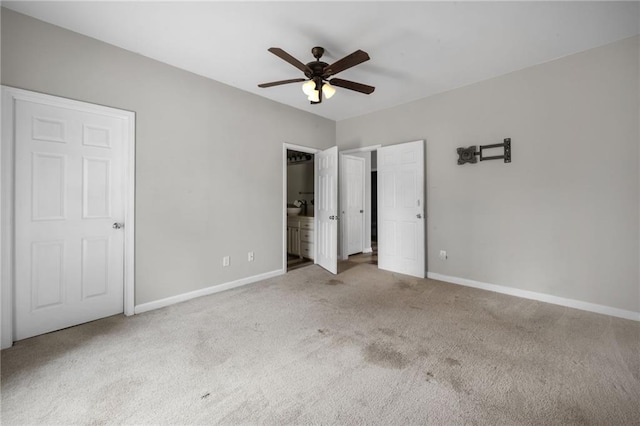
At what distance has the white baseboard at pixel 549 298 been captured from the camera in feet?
9.30

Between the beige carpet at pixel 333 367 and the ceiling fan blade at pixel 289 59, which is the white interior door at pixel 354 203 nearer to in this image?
the beige carpet at pixel 333 367

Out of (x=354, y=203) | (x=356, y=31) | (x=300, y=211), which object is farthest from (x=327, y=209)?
(x=356, y=31)

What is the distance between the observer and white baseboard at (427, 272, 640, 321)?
9.30 feet

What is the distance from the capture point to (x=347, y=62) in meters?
2.51

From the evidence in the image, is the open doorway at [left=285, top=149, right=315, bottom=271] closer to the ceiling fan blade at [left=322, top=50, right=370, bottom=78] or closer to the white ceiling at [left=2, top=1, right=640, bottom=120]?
the white ceiling at [left=2, top=1, right=640, bottom=120]

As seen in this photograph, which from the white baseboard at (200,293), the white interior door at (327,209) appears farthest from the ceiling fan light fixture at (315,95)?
the white baseboard at (200,293)

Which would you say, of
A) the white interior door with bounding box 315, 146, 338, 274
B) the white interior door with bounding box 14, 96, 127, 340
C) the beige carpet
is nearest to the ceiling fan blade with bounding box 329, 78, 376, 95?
the white interior door with bounding box 315, 146, 338, 274

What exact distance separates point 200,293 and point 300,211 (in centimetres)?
312

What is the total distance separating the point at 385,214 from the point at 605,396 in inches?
131

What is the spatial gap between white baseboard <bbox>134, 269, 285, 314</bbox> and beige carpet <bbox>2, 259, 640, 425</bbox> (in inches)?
6.2

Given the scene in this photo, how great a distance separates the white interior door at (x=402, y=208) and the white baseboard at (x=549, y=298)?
532 millimetres

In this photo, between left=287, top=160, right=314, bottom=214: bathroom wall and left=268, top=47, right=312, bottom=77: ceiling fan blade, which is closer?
left=268, top=47, right=312, bottom=77: ceiling fan blade

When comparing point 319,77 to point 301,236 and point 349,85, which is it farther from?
point 301,236

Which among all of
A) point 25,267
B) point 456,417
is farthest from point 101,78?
point 456,417
